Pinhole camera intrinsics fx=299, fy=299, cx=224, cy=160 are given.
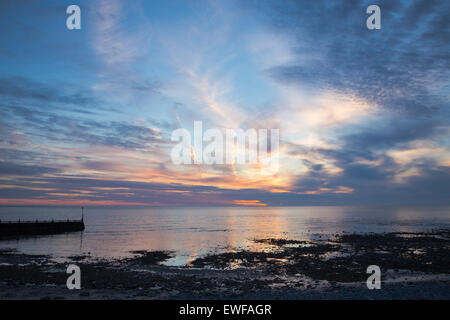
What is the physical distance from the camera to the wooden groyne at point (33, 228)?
64.3m

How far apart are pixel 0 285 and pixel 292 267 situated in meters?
26.4

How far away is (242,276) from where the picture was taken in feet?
93.4

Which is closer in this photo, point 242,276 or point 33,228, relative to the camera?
point 242,276

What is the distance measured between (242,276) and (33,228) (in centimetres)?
6231

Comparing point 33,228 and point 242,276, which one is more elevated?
point 242,276

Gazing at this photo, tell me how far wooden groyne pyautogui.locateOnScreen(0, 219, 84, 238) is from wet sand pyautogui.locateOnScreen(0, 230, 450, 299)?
27366 millimetres

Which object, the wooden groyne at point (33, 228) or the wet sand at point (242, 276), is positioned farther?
the wooden groyne at point (33, 228)

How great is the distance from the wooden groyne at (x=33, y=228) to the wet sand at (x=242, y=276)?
89.8 feet

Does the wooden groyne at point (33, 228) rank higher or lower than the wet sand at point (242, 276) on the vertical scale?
lower

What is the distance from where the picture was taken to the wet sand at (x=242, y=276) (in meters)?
21.6
